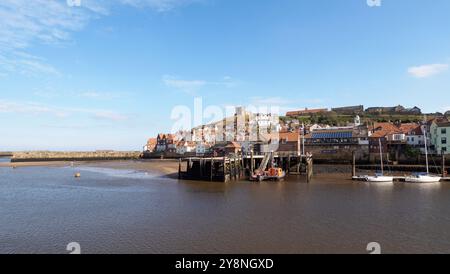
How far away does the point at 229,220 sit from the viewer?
2367cm

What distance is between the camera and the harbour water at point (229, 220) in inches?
717

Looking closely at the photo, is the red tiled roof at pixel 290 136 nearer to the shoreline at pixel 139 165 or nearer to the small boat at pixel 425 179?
the shoreline at pixel 139 165

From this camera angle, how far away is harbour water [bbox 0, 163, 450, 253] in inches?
717

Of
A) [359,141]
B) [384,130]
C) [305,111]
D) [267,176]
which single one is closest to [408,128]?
[384,130]

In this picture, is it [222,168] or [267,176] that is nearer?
[267,176]

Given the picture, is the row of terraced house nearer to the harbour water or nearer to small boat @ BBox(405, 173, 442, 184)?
small boat @ BBox(405, 173, 442, 184)

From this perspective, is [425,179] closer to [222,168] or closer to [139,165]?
[222,168]

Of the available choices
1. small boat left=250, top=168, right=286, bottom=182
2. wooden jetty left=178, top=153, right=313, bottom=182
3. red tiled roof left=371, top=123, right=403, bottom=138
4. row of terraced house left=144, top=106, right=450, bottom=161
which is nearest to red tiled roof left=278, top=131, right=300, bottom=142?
row of terraced house left=144, top=106, right=450, bottom=161

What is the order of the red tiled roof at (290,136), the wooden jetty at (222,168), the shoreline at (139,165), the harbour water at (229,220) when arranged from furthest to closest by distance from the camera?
1. the red tiled roof at (290,136)
2. the shoreline at (139,165)
3. the wooden jetty at (222,168)
4. the harbour water at (229,220)

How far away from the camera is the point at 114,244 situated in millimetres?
18656

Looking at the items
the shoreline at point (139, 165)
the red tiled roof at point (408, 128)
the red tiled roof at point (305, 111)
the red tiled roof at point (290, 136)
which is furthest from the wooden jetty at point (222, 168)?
the red tiled roof at point (305, 111)

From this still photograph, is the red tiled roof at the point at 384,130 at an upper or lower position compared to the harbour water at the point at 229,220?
upper
